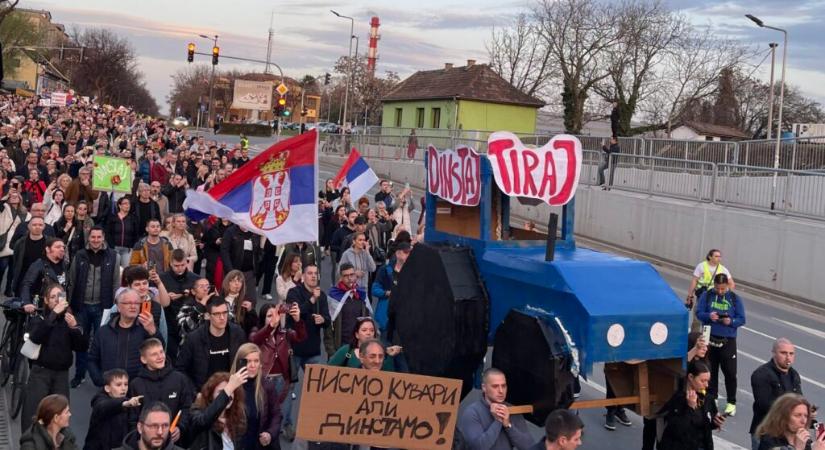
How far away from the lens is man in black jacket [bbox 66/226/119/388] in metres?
10.1

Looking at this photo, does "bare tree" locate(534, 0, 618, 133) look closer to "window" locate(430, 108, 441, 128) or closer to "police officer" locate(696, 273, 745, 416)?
"window" locate(430, 108, 441, 128)

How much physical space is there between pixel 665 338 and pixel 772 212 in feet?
50.1

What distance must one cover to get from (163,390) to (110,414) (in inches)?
15.3

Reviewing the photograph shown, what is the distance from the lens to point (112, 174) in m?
15.7

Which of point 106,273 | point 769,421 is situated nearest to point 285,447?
point 106,273

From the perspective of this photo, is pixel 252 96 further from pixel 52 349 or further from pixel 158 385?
pixel 158 385

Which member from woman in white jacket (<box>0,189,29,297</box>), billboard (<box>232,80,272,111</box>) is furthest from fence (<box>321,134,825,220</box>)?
billboard (<box>232,80,272,111</box>)

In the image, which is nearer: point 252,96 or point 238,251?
point 238,251

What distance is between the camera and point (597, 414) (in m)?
10.2

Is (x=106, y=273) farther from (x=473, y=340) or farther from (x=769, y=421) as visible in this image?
(x=769, y=421)

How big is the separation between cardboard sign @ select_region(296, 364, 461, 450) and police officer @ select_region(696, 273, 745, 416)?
17.7 feet

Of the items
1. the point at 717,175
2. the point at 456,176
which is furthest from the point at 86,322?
the point at 717,175

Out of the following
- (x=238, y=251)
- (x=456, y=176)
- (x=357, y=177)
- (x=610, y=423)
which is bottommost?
(x=610, y=423)

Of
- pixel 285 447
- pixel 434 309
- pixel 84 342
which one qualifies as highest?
pixel 434 309
